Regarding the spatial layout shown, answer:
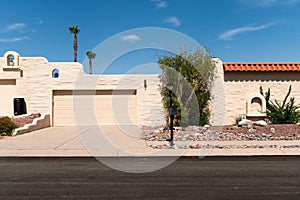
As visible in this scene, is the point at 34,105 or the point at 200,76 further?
the point at 34,105

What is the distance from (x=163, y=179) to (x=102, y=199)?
1711mm

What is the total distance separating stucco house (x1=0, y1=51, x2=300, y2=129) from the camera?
57.6 feet

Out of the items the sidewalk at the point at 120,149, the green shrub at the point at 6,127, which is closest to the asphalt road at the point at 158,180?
the sidewalk at the point at 120,149

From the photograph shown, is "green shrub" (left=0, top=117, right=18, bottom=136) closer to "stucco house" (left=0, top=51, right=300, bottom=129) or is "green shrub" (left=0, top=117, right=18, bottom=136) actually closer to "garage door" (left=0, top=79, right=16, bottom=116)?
"stucco house" (left=0, top=51, right=300, bottom=129)

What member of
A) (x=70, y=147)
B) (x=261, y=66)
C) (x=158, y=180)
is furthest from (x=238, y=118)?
(x=158, y=180)

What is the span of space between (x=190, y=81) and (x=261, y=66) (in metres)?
4.68

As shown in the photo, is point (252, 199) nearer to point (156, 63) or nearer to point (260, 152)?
point (260, 152)

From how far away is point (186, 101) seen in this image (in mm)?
15523

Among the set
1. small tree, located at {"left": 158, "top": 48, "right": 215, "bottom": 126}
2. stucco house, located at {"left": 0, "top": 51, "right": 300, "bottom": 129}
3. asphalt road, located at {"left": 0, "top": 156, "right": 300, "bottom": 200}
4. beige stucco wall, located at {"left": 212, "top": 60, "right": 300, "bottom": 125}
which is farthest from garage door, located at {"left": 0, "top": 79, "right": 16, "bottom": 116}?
beige stucco wall, located at {"left": 212, "top": 60, "right": 300, "bottom": 125}

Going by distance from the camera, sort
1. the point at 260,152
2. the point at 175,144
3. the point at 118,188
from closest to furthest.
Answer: the point at 118,188 < the point at 260,152 < the point at 175,144

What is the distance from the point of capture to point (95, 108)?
64.0ft

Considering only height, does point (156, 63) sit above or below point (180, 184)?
above

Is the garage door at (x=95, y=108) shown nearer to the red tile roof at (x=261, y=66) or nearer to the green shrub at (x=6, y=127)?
the green shrub at (x=6, y=127)

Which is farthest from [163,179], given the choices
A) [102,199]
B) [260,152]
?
[260,152]
